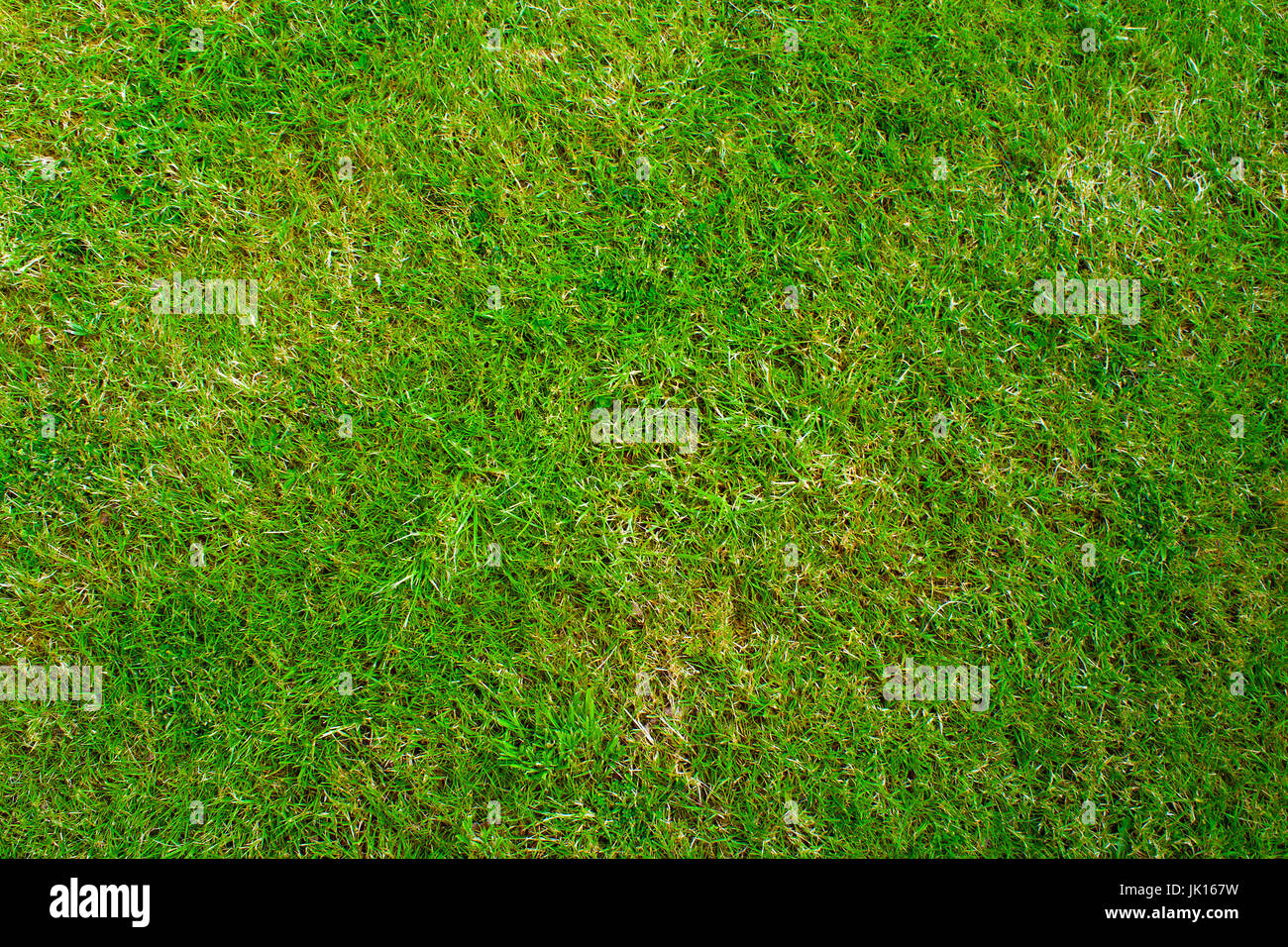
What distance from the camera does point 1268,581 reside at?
9.30 feet

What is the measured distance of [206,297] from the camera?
288cm

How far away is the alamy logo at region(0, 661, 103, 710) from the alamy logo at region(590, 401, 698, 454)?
214 cm

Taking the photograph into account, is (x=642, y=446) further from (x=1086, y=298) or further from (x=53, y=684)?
(x=53, y=684)

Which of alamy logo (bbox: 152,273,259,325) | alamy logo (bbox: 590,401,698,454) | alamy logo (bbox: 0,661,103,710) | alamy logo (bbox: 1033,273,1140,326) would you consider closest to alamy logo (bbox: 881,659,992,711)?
alamy logo (bbox: 590,401,698,454)

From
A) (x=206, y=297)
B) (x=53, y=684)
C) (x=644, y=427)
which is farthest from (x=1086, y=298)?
(x=53, y=684)

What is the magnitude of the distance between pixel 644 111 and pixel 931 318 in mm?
1457

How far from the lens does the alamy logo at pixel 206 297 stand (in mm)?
2865

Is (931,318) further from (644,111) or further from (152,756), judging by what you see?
(152,756)

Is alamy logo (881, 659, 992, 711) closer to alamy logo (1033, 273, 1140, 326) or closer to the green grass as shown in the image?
the green grass
